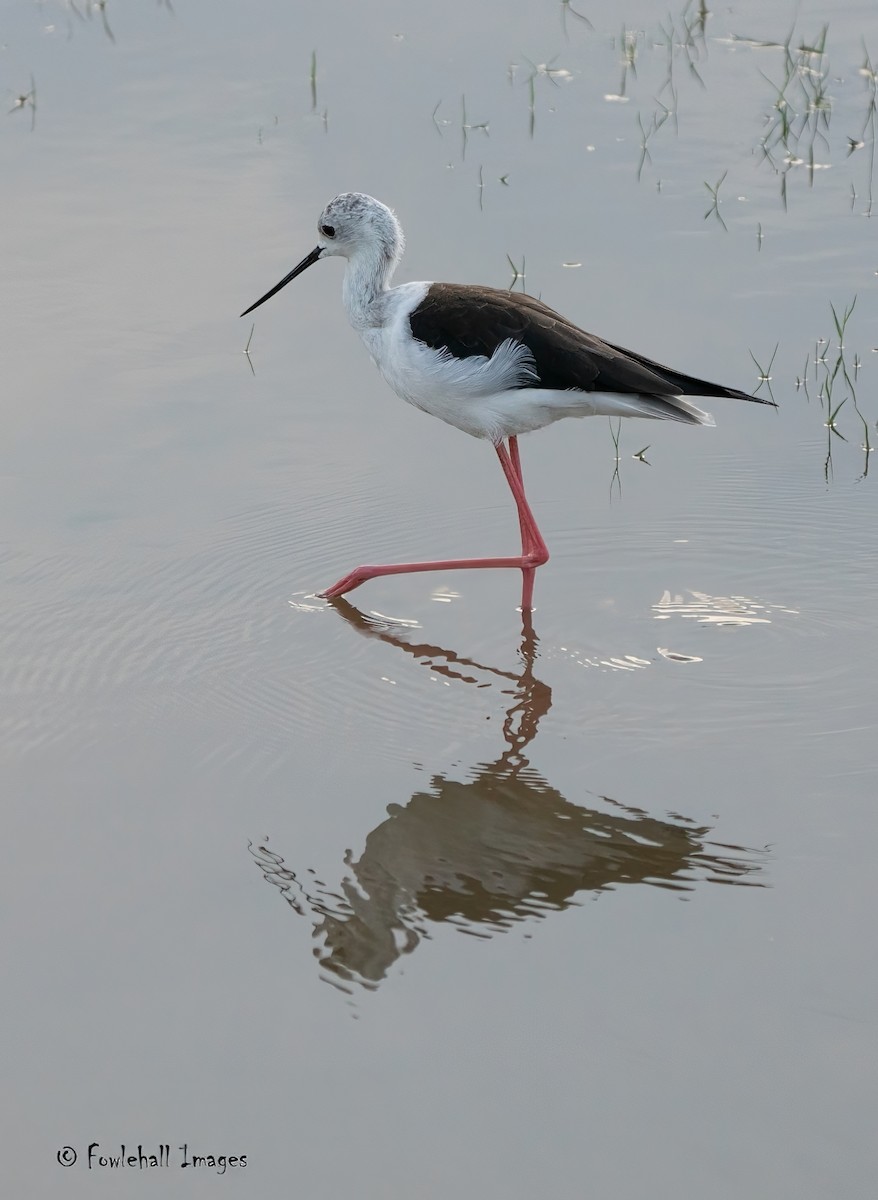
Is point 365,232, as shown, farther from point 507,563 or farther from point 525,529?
point 507,563

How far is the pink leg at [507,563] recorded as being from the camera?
5.10 meters

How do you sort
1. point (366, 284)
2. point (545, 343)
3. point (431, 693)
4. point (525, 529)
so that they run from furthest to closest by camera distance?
1. point (366, 284)
2. point (525, 529)
3. point (545, 343)
4. point (431, 693)

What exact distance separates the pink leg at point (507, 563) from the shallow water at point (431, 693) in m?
0.09

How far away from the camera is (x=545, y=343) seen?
16.2ft

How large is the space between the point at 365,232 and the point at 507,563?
1.27 metres

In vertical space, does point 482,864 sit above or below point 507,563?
below

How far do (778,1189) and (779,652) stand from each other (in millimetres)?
2071

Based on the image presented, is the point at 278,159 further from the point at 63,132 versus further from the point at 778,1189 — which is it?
the point at 778,1189

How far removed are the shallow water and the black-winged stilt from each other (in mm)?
439

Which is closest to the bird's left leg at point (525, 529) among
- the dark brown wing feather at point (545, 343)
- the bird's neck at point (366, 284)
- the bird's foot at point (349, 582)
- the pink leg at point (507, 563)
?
the pink leg at point (507, 563)

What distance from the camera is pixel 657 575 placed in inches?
201

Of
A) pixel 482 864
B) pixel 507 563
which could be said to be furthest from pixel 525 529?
pixel 482 864

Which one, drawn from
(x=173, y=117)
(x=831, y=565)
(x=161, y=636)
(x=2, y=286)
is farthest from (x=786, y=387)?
(x=173, y=117)

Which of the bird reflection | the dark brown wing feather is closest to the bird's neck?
the dark brown wing feather
